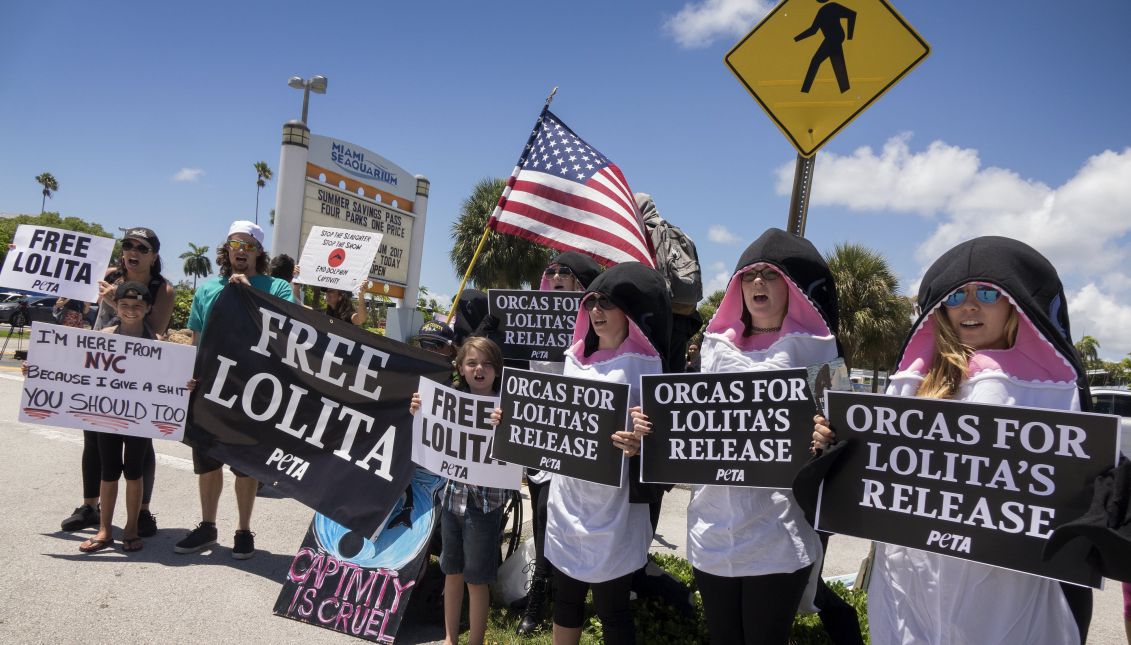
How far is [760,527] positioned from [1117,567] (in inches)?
42.3

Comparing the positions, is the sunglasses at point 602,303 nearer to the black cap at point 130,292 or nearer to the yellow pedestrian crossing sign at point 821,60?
the yellow pedestrian crossing sign at point 821,60

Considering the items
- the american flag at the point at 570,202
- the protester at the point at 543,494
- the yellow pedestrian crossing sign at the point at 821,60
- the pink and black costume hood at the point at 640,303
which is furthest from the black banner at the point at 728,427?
the american flag at the point at 570,202

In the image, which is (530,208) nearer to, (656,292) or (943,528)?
(656,292)

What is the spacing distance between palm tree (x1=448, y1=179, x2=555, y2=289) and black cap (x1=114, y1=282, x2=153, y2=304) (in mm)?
21946

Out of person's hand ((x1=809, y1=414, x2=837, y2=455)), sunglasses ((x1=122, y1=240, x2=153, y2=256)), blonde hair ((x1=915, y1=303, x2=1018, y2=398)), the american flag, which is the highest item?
the american flag

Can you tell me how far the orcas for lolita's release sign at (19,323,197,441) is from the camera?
4609 millimetres

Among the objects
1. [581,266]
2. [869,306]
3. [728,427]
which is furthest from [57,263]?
[869,306]

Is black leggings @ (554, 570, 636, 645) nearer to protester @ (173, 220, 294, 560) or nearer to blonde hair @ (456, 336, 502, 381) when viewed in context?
blonde hair @ (456, 336, 502, 381)

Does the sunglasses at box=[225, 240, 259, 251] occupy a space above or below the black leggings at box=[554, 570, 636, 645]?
above

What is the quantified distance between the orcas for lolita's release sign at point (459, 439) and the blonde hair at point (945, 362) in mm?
1960

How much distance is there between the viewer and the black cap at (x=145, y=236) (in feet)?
16.2

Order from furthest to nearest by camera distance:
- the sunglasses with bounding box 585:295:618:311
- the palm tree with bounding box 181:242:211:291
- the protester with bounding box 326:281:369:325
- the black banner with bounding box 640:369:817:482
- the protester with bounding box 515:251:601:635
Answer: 1. the palm tree with bounding box 181:242:211:291
2. the protester with bounding box 326:281:369:325
3. the protester with bounding box 515:251:601:635
4. the sunglasses with bounding box 585:295:618:311
5. the black banner with bounding box 640:369:817:482

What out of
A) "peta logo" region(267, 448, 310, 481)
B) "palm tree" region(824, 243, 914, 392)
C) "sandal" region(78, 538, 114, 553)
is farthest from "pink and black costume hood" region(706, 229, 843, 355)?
"palm tree" region(824, 243, 914, 392)

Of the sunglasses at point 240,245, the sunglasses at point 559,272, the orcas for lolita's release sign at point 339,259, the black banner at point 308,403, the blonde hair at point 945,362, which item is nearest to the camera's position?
the blonde hair at point 945,362
